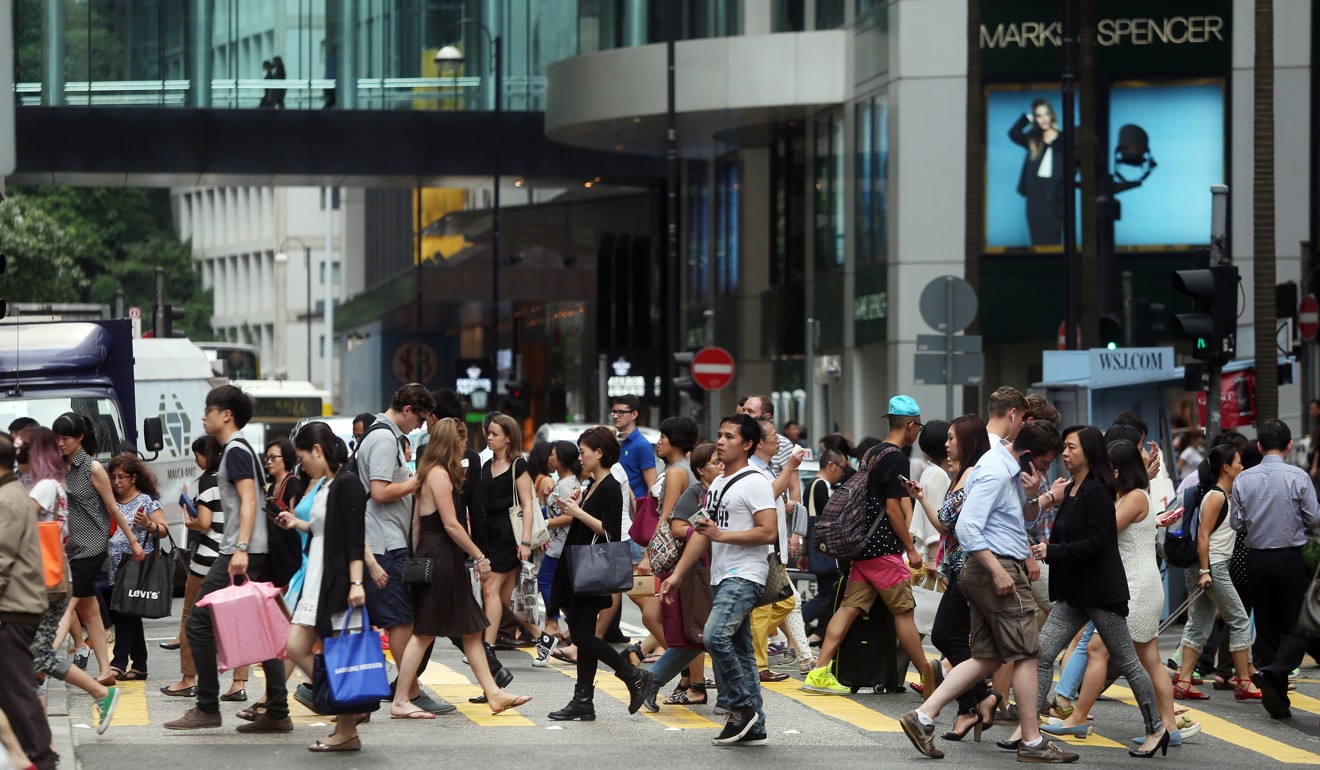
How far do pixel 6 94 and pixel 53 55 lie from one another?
37.8m

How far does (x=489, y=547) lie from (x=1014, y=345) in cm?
2328

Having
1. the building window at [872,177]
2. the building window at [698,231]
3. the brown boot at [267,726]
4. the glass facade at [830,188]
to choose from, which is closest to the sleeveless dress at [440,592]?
the brown boot at [267,726]

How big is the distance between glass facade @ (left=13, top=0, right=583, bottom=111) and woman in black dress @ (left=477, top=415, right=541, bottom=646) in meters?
31.5

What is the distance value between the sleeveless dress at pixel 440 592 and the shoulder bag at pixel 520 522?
12.2ft

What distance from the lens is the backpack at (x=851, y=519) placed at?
1265 centimetres


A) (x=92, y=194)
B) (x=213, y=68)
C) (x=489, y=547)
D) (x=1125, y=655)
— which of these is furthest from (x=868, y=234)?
(x=92, y=194)

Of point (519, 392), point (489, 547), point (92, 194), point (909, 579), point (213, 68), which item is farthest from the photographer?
point (92, 194)

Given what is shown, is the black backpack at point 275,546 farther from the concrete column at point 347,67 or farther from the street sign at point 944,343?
the concrete column at point 347,67

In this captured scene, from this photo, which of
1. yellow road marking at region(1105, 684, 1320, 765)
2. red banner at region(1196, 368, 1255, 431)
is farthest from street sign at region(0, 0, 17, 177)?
red banner at region(1196, 368, 1255, 431)

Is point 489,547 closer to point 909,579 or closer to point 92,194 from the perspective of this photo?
point 909,579

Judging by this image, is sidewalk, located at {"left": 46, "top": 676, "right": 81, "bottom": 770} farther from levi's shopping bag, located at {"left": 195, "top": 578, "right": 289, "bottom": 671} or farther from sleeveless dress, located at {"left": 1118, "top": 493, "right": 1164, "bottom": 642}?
sleeveless dress, located at {"left": 1118, "top": 493, "right": 1164, "bottom": 642}

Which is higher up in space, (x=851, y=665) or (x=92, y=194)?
(x=92, y=194)

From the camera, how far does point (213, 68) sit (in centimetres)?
4631

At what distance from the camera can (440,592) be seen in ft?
37.9
